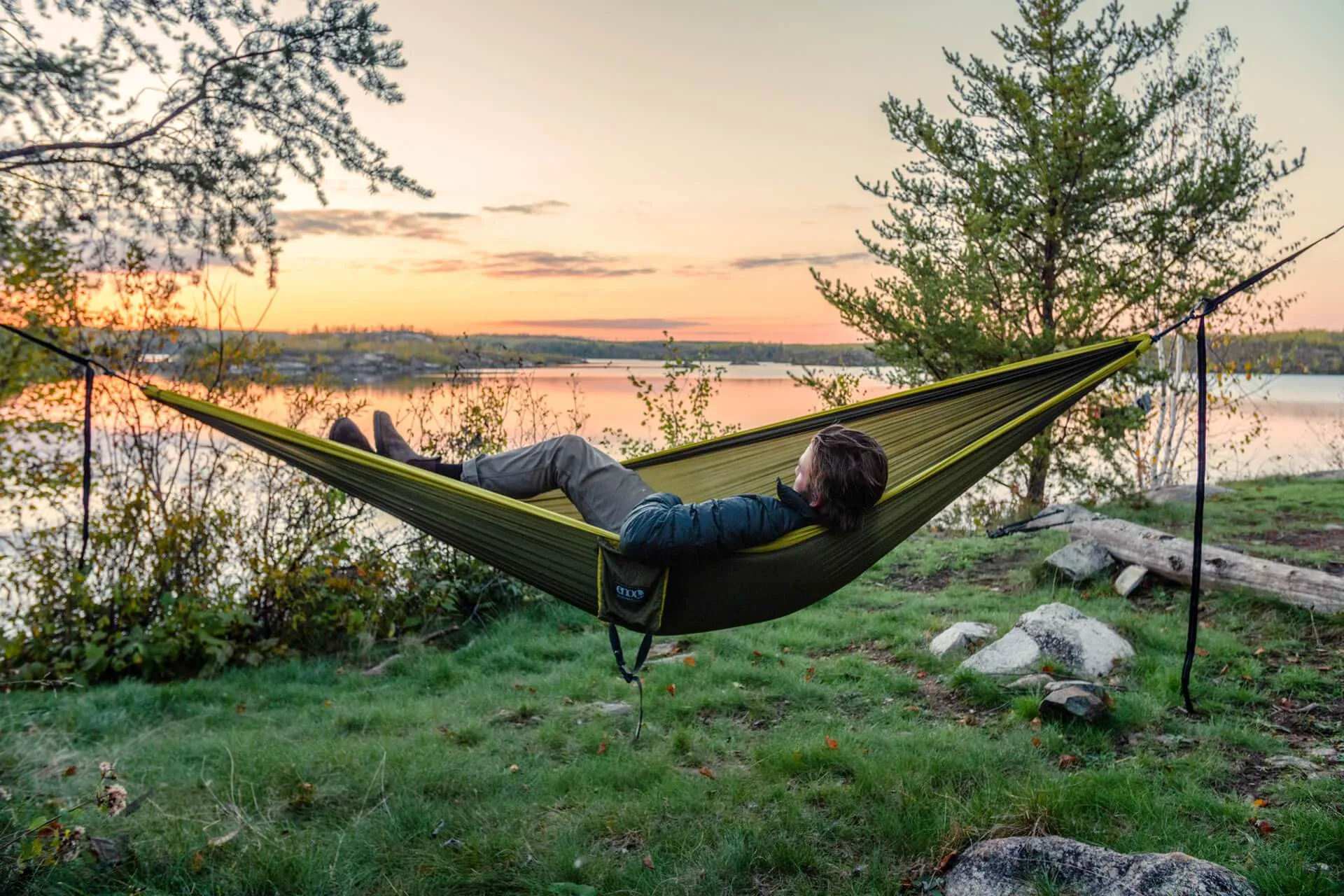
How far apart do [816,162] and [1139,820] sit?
17.9 feet

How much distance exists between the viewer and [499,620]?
160 inches

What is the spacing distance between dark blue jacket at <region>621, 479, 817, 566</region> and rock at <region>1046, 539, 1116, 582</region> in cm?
262

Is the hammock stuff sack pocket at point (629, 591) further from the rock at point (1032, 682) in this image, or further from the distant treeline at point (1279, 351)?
the distant treeline at point (1279, 351)

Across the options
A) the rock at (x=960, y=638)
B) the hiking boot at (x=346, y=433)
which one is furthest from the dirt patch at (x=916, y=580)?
the hiking boot at (x=346, y=433)

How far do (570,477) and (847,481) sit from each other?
807mm

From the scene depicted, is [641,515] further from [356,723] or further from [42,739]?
[42,739]

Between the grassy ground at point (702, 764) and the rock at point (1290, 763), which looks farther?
the rock at point (1290, 763)

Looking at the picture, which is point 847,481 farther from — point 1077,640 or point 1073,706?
point 1077,640

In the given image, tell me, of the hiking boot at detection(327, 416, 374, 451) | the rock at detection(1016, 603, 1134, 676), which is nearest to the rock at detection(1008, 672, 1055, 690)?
the rock at detection(1016, 603, 1134, 676)

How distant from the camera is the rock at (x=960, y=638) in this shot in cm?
315

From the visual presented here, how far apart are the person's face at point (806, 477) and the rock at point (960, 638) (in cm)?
150

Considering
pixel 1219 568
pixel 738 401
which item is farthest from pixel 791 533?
pixel 738 401

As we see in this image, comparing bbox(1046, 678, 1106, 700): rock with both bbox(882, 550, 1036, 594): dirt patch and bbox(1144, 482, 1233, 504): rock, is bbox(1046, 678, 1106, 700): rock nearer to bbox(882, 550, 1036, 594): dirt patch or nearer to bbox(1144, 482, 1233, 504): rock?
bbox(882, 550, 1036, 594): dirt patch

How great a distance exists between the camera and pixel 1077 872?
5.27 feet
